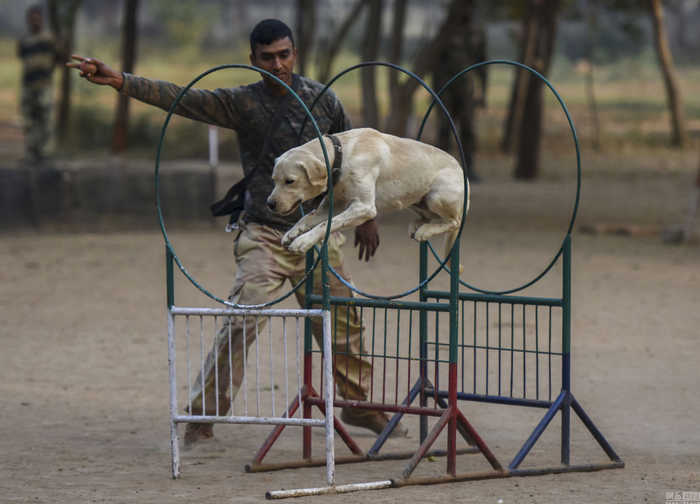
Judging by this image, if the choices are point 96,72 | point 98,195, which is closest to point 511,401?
point 96,72

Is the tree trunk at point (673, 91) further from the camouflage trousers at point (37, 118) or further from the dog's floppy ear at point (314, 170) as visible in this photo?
the dog's floppy ear at point (314, 170)

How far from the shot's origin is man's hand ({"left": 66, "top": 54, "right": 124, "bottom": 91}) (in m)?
4.54

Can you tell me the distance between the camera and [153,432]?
570cm

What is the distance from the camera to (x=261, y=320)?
211 inches

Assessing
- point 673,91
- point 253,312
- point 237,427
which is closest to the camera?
point 253,312

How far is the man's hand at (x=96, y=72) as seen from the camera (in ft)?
14.9

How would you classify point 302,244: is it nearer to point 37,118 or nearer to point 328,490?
point 328,490

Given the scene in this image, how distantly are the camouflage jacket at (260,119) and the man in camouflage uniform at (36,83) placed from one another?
9745 millimetres

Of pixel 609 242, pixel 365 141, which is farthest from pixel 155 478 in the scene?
pixel 609 242

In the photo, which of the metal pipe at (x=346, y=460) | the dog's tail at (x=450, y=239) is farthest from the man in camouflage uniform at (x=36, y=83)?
the dog's tail at (x=450, y=239)

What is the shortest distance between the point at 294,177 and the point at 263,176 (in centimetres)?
98

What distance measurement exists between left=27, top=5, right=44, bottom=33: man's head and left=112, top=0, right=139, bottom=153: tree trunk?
6466 millimetres

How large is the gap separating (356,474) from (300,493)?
518mm

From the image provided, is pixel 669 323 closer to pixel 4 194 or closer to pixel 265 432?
pixel 265 432
